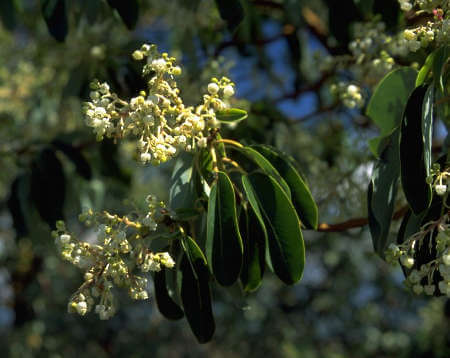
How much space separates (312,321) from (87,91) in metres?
3.62

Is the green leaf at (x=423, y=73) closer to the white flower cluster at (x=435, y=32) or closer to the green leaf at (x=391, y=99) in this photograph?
the white flower cluster at (x=435, y=32)

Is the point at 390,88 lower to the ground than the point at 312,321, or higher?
higher

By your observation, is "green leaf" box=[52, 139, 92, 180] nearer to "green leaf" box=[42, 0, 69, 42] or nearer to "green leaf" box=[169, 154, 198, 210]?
"green leaf" box=[42, 0, 69, 42]

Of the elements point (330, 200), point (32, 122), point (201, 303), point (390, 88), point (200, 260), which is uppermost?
point (390, 88)

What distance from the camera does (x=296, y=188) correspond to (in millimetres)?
1657

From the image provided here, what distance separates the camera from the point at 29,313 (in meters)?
5.71

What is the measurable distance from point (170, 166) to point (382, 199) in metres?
3.96

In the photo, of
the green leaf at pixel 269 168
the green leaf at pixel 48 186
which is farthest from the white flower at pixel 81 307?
the green leaf at pixel 48 186

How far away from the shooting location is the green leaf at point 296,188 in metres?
1.65

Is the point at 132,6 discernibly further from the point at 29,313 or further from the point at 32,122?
the point at 29,313

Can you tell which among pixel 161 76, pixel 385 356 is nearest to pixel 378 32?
pixel 161 76

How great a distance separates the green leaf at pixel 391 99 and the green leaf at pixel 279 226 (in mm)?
362

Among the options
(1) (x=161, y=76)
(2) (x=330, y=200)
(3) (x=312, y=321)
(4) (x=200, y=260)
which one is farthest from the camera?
(3) (x=312, y=321)

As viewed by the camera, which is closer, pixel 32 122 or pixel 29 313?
pixel 32 122
